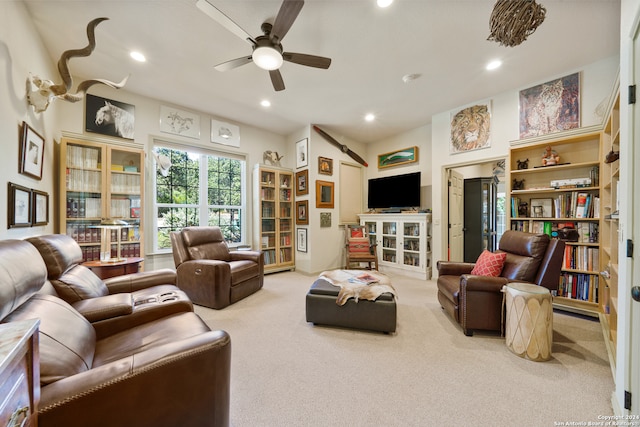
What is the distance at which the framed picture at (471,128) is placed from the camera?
357 centimetres

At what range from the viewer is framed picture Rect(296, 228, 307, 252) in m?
4.71

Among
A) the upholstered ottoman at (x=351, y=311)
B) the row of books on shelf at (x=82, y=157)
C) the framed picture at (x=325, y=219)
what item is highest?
the row of books on shelf at (x=82, y=157)

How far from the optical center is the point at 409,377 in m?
1.68

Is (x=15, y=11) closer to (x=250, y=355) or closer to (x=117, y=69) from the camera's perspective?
(x=117, y=69)

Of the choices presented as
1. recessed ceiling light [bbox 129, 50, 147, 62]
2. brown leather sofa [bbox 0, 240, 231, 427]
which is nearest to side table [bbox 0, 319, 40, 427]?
brown leather sofa [bbox 0, 240, 231, 427]

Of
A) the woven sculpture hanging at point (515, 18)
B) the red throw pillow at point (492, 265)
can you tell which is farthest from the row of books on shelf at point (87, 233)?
the red throw pillow at point (492, 265)

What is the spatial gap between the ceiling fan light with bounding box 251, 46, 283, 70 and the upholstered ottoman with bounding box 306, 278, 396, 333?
220cm

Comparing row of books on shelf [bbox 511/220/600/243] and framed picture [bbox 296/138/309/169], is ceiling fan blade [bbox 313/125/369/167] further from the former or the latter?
row of books on shelf [bbox 511/220/600/243]

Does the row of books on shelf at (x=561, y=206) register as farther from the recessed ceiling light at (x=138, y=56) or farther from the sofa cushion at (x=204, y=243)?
the recessed ceiling light at (x=138, y=56)

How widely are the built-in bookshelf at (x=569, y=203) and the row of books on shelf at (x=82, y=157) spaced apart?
5436mm

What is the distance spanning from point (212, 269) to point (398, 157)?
407 centimetres

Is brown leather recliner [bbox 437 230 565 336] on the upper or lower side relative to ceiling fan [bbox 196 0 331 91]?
lower

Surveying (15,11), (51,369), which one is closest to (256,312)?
(51,369)

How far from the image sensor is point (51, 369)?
863 mm
